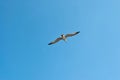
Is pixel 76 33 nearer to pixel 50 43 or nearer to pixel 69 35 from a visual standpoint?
pixel 69 35

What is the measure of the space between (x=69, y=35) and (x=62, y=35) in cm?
172

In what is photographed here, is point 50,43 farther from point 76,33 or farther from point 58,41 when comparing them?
point 76,33

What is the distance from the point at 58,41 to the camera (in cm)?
6569

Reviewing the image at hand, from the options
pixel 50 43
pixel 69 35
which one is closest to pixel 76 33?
pixel 69 35

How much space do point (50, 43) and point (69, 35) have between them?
4896mm

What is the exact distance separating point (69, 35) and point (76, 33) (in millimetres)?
2211

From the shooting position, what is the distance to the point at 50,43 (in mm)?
65375

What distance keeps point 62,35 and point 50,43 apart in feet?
11.1

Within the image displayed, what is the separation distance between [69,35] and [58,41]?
334cm

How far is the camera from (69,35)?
63.9m

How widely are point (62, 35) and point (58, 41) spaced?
1.96 m

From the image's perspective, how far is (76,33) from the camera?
62.3m

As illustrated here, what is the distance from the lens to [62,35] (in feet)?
212

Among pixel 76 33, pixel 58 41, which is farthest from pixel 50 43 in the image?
pixel 76 33
